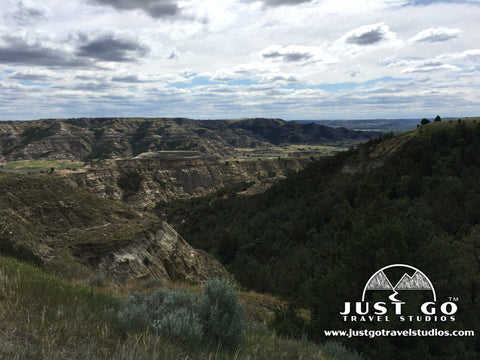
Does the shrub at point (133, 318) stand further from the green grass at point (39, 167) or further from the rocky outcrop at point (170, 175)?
the green grass at point (39, 167)

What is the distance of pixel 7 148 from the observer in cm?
15925

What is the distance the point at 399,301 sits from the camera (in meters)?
7.77

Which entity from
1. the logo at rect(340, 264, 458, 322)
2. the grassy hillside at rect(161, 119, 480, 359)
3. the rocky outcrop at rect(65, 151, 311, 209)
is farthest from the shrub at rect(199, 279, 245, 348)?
the rocky outcrop at rect(65, 151, 311, 209)

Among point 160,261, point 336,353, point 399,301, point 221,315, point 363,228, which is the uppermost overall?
point 221,315

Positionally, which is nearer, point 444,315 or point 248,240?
point 444,315

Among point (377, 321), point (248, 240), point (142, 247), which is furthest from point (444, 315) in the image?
point (248, 240)

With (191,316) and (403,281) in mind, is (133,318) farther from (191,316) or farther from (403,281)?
(403,281)

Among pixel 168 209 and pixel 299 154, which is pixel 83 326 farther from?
pixel 299 154

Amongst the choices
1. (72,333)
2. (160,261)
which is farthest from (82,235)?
(72,333)

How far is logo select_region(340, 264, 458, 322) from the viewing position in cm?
751

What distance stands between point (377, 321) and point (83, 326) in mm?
7134

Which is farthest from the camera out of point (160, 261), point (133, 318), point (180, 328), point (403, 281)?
point (160, 261)

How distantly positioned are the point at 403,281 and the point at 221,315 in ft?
21.5

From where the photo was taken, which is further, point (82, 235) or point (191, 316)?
point (82, 235)
